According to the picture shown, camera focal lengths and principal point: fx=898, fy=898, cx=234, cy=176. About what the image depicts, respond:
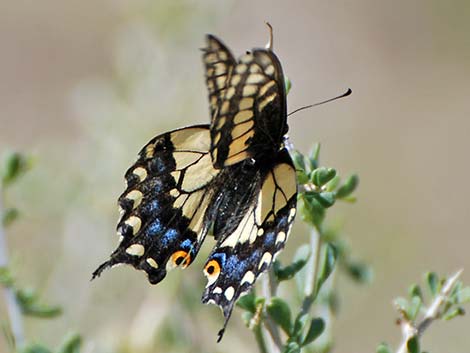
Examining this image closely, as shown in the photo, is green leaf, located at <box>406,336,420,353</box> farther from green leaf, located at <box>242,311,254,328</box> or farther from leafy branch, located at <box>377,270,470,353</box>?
green leaf, located at <box>242,311,254,328</box>

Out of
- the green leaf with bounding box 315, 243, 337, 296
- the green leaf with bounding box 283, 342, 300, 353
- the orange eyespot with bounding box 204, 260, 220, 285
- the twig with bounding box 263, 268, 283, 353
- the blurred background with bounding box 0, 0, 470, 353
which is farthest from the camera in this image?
the blurred background with bounding box 0, 0, 470, 353

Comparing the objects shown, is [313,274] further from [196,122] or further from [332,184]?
[196,122]

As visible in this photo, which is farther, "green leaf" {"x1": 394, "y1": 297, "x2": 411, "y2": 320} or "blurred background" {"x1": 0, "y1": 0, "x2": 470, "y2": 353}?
"blurred background" {"x1": 0, "y1": 0, "x2": 470, "y2": 353}

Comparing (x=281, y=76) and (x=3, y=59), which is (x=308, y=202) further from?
(x=3, y=59)

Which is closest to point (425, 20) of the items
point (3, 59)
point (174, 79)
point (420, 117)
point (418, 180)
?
point (420, 117)

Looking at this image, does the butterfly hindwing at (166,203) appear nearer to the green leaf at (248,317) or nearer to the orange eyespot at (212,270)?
the orange eyespot at (212,270)

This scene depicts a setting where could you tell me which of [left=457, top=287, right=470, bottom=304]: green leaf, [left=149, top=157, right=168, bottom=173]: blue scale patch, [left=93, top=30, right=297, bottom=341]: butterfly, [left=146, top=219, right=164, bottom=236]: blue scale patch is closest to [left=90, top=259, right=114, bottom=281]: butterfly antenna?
[left=93, top=30, right=297, bottom=341]: butterfly

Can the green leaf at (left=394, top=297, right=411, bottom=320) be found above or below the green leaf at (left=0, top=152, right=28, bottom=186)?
below

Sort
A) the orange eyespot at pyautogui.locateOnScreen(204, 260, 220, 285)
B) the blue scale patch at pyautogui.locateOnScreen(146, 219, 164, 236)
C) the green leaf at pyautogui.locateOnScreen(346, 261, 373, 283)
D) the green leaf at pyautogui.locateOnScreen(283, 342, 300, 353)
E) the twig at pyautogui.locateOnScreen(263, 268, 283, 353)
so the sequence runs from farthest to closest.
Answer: the green leaf at pyautogui.locateOnScreen(346, 261, 373, 283) → the blue scale patch at pyautogui.locateOnScreen(146, 219, 164, 236) → the orange eyespot at pyautogui.locateOnScreen(204, 260, 220, 285) → the twig at pyautogui.locateOnScreen(263, 268, 283, 353) → the green leaf at pyautogui.locateOnScreen(283, 342, 300, 353)
